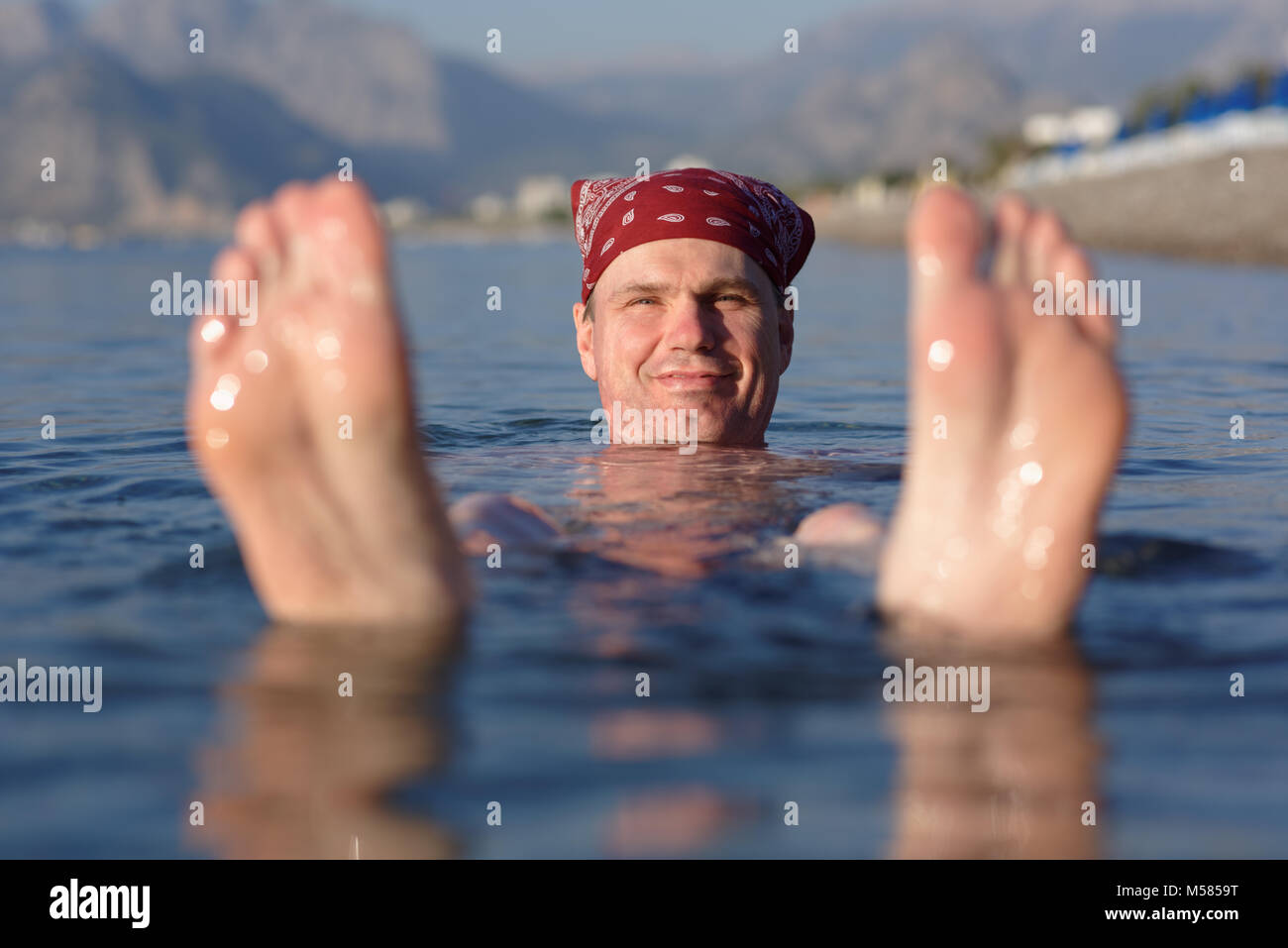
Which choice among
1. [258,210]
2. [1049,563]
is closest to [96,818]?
[258,210]

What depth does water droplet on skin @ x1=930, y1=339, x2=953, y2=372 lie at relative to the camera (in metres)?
2.48

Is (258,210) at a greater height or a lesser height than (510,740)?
greater

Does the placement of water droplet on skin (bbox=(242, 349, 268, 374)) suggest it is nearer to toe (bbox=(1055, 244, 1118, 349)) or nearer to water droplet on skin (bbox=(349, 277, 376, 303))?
water droplet on skin (bbox=(349, 277, 376, 303))

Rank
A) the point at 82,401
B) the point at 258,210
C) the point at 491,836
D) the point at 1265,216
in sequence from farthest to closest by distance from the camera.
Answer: the point at 1265,216 < the point at 82,401 < the point at 258,210 < the point at 491,836

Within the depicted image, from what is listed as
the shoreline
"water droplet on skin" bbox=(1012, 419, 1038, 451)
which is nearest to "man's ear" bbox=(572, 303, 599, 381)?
"water droplet on skin" bbox=(1012, 419, 1038, 451)

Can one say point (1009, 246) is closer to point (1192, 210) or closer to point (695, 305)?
point (695, 305)

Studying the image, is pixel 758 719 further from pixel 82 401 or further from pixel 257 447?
pixel 82 401

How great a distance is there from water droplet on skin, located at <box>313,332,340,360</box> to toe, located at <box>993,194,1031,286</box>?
3.92ft

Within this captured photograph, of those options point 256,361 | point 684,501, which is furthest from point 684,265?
point 256,361

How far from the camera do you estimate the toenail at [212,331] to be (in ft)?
8.50
